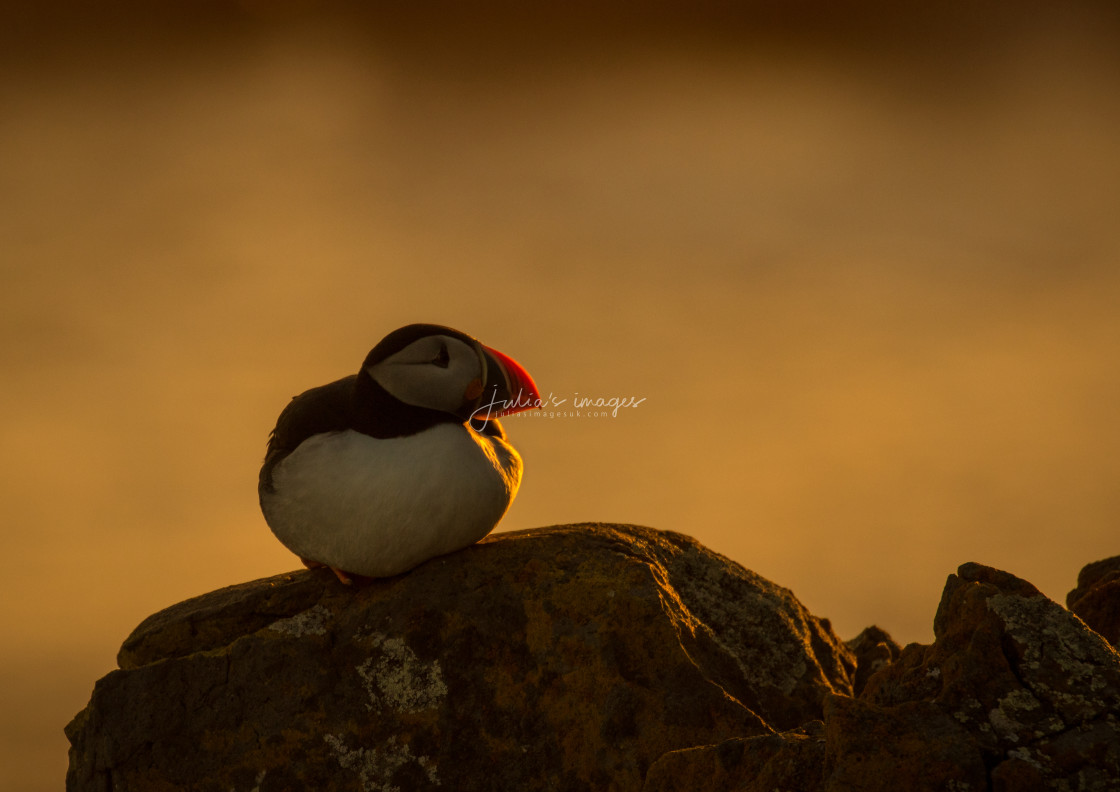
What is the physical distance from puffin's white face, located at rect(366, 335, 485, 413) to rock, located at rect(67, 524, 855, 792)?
88 cm

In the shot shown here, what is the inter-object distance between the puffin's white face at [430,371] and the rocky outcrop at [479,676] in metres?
0.88

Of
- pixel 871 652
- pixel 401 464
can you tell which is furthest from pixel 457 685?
pixel 871 652

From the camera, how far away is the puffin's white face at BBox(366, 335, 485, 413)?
17.4 feet

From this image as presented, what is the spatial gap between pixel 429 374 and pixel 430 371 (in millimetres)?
16

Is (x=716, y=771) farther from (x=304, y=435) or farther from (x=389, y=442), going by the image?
(x=304, y=435)

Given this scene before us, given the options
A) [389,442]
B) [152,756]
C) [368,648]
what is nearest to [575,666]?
[368,648]

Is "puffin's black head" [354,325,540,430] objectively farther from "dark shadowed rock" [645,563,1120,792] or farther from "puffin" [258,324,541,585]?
"dark shadowed rock" [645,563,1120,792]

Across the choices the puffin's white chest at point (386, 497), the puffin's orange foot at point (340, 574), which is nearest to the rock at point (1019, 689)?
the puffin's white chest at point (386, 497)

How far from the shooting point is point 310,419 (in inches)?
222

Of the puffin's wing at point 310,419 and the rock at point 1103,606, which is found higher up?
the puffin's wing at point 310,419

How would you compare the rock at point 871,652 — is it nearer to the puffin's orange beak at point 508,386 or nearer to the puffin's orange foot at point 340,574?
the puffin's orange beak at point 508,386

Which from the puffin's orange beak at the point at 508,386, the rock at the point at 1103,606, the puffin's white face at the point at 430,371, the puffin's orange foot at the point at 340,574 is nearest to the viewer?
the rock at the point at 1103,606

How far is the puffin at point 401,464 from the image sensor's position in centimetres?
522

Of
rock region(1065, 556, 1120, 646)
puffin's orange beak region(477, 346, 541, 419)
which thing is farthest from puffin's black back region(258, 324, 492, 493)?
rock region(1065, 556, 1120, 646)
